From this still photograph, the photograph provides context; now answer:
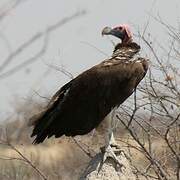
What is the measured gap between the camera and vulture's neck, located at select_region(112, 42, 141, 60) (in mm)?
5025

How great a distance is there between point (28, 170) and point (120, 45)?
5.03 metres

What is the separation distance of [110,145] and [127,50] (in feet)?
3.06

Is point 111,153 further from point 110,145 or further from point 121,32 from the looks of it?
point 121,32

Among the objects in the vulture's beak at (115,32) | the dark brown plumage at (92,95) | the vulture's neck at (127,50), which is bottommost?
the dark brown plumage at (92,95)

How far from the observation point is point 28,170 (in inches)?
386

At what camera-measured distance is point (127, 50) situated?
5.09 m

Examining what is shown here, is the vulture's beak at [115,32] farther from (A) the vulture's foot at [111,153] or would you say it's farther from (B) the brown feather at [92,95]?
(A) the vulture's foot at [111,153]

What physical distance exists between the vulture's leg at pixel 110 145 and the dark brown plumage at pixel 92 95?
0.25ft

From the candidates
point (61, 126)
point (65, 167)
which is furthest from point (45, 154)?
point (61, 126)

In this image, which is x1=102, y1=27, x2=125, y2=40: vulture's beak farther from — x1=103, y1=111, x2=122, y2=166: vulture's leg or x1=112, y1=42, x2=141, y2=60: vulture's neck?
x1=103, y1=111, x2=122, y2=166: vulture's leg

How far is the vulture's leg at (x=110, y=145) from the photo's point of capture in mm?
4320

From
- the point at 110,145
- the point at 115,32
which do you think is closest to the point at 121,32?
the point at 115,32

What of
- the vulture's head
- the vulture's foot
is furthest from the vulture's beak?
the vulture's foot

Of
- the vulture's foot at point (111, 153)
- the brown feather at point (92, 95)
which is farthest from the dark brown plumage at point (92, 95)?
the vulture's foot at point (111, 153)
